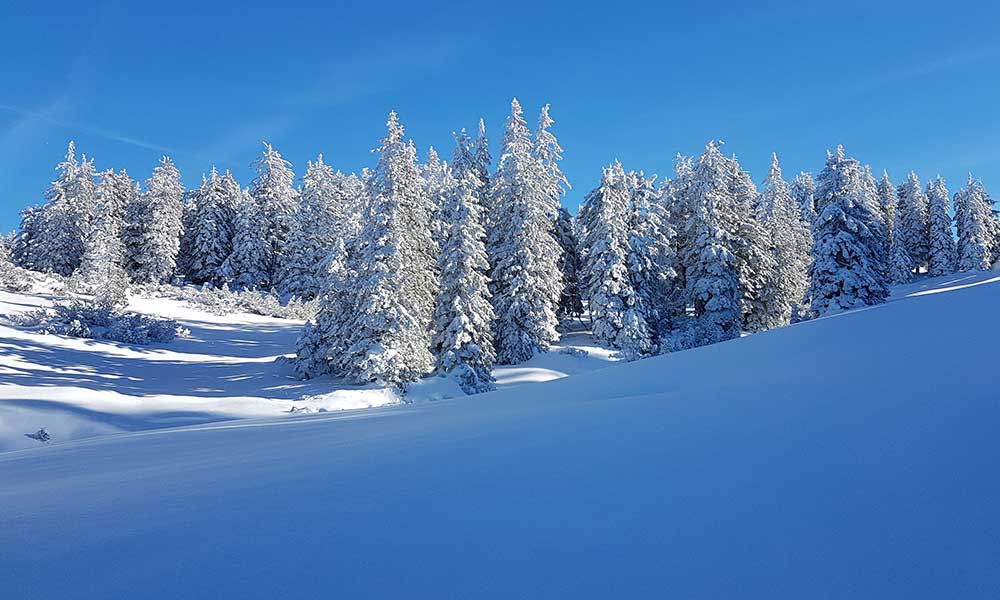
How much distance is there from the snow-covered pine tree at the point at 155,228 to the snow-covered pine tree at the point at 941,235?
251ft

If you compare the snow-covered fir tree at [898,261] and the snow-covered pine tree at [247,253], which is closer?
the snow-covered pine tree at [247,253]

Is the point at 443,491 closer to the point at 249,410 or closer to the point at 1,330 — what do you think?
the point at 249,410

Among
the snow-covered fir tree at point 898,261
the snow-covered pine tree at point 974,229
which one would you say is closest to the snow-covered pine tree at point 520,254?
the snow-covered fir tree at point 898,261

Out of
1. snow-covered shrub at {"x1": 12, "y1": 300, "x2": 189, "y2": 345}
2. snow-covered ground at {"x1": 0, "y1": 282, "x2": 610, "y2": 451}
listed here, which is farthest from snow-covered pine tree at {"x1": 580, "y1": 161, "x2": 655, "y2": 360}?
snow-covered shrub at {"x1": 12, "y1": 300, "x2": 189, "y2": 345}

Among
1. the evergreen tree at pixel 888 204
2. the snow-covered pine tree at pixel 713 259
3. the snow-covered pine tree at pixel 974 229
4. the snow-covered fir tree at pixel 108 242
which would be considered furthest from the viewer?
the evergreen tree at pixel 888 204

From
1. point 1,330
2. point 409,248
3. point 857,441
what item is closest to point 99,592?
point 857,441

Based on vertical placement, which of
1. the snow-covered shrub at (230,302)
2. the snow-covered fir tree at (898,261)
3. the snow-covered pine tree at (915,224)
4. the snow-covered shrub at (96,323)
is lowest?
the snow-covered shrub at (96,323)

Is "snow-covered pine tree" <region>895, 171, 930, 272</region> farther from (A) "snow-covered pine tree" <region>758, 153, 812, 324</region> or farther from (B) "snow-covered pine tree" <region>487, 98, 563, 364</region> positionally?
(B) "snow-covered pine tree" <region>487, 98, 563, 364</region>

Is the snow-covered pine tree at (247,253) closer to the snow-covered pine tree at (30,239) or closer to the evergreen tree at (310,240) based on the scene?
the evergreen tree at (310,240)

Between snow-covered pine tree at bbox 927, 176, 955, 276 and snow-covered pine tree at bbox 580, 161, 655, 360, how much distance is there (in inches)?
1850

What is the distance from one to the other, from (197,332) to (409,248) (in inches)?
587

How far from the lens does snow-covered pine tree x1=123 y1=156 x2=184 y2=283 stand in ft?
133

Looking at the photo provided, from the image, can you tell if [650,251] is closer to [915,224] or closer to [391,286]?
[391,286]

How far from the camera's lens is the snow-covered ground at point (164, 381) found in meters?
12.6
